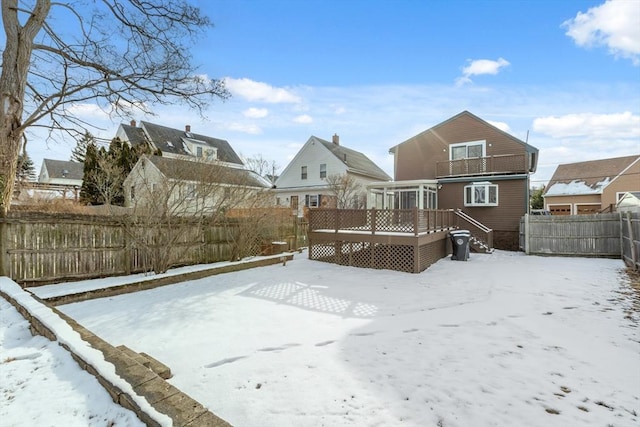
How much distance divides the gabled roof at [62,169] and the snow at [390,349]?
4512cm

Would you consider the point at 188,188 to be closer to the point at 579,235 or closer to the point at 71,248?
the point at 71,248

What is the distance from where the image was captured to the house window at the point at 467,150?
17570mm

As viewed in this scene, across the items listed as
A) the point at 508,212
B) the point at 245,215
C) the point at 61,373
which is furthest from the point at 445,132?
the point at 61,373

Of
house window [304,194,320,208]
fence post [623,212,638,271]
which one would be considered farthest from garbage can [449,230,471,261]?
house window [304,194,320,208]

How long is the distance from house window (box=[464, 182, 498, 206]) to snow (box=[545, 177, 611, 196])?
65.1 feet

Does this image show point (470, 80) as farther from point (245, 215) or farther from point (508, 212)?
point (245, 215)

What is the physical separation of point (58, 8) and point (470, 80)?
17.0 m

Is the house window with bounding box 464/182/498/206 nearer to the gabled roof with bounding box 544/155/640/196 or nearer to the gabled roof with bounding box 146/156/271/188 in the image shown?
the gabled roof with bounding box 146/156/271/188

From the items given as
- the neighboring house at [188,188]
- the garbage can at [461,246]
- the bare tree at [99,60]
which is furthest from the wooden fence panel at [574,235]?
the bare tree at [99,60]

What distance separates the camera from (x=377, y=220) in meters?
10.1

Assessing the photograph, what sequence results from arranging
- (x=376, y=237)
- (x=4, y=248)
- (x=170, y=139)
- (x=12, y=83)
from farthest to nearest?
(x=170, y=139) < (x=376, y=237) < (x=12, y=83) < (x=4, y=248)

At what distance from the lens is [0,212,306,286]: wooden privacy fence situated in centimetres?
643

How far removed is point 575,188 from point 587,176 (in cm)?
235

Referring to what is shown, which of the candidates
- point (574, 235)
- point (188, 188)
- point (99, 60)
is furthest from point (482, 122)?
point (99, 60)
